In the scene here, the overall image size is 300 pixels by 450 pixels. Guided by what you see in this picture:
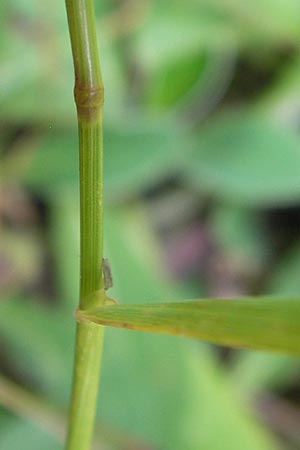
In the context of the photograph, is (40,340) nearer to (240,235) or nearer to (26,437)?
(26,437)

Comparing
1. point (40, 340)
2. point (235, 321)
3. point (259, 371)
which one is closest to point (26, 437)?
point (40, 340)

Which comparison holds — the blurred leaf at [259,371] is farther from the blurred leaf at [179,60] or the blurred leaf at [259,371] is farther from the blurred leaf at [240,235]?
the blurred leaf at [179,60]

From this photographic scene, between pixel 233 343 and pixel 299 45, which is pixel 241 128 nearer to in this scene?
pixel 299 45

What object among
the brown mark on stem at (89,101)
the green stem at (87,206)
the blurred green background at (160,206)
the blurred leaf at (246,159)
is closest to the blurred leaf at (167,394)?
the blurred green background at (160,206)

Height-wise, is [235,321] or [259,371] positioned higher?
[235,321]

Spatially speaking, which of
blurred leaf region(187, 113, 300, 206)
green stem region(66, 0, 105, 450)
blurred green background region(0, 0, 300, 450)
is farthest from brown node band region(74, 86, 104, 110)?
blurred leaf region(187, 113, 300, 206)

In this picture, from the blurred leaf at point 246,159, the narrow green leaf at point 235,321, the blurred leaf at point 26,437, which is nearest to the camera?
the narrow green leaf at point 235,321

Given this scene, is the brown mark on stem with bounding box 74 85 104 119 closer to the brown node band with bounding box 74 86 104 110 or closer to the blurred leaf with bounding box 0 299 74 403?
the brown node band with bounding box 74 86 104 110
